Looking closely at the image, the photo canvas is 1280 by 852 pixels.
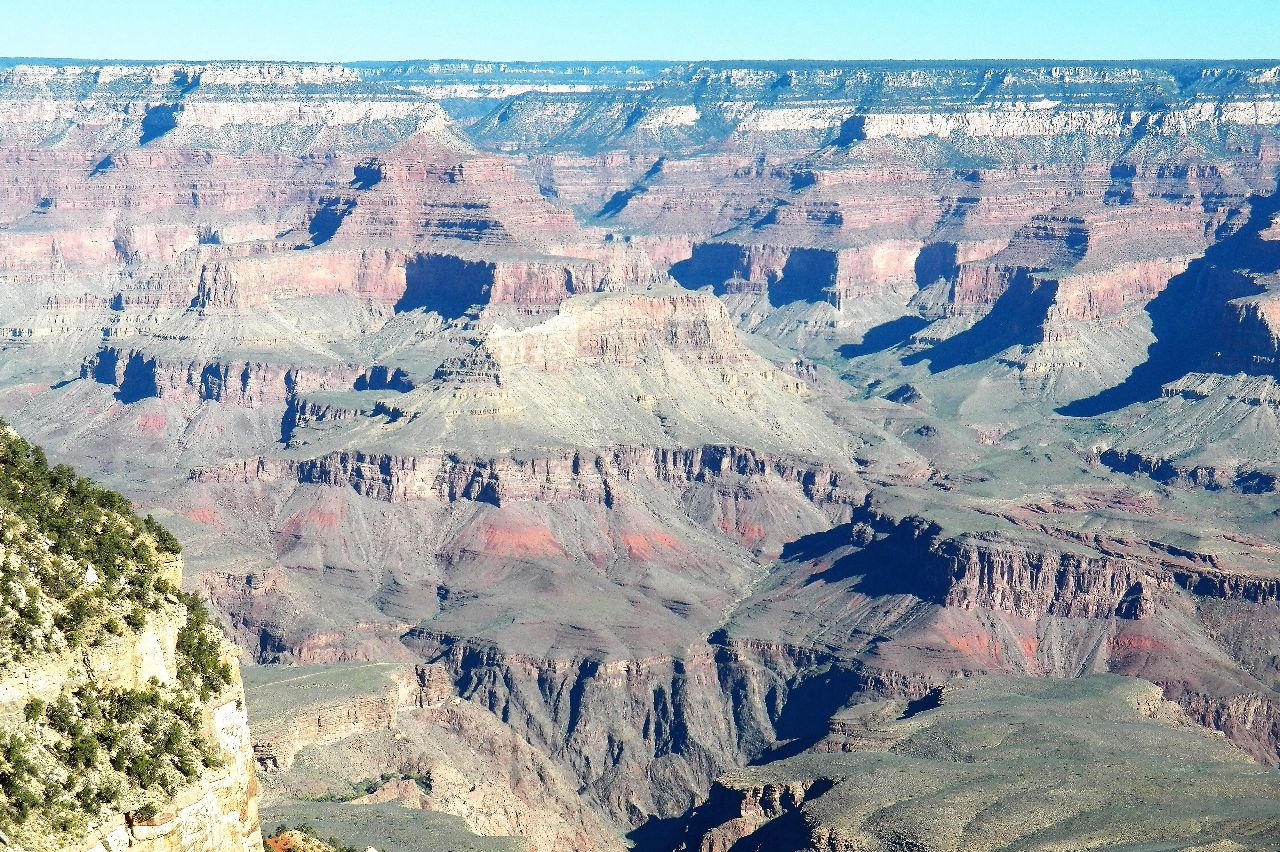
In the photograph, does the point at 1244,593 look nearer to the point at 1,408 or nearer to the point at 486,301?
the point at 486,301

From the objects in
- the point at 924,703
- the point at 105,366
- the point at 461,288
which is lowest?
the point at 924,703

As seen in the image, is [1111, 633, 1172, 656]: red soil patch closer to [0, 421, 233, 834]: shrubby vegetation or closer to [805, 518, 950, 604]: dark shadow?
[805, 518, 950, 604]: dark shadow

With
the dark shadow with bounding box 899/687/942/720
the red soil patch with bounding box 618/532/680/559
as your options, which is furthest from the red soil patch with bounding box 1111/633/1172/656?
the red soil patch with bounding box 618/532/680/559

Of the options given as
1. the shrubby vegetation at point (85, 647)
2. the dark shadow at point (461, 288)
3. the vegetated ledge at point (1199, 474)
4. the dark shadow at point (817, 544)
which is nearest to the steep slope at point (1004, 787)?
the dark shadow at point (817, 544)

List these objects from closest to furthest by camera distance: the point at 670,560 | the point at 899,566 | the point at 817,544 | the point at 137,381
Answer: the point at 899,566
the point at 670,560
the point at 817,544
the point at 137,381

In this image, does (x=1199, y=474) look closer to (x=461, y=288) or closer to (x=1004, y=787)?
(x=461, y=288)

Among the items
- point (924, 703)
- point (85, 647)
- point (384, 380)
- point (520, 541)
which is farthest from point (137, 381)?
point (85, 647)

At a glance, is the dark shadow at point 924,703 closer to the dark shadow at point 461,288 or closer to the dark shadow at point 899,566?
the dark shadow at point 899,566

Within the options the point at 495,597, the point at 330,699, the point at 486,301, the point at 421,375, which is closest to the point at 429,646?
the point at 495,597
